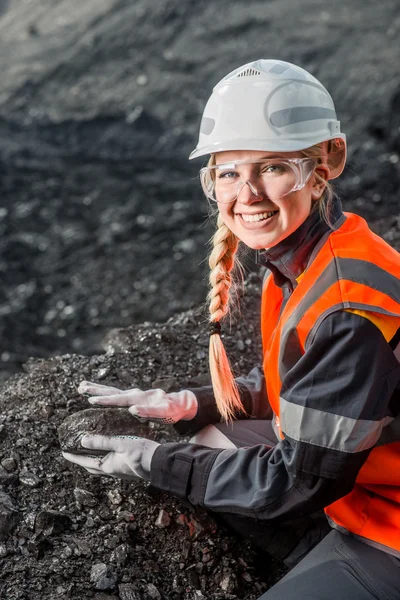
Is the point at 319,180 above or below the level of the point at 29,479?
above

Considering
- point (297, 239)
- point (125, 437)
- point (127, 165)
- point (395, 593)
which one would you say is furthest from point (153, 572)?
point (127, 165)

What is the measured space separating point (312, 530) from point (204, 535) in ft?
1.31

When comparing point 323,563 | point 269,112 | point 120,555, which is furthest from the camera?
point 120,555

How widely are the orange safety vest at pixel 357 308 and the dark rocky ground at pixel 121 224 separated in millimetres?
625

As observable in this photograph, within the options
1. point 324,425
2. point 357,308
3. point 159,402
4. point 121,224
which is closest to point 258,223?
point 357,308

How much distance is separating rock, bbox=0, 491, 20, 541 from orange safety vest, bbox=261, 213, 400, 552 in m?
1.06

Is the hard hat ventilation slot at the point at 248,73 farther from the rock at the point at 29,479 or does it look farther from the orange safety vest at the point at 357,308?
the rock at the point at 29,479

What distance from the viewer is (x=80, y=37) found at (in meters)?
11.5

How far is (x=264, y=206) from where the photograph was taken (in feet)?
6.98

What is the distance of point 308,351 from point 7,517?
1287mm

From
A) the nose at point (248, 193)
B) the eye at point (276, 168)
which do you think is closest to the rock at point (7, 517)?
the nose at point (248, 193)

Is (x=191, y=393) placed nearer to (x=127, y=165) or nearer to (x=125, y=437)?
(x=125, y=437)

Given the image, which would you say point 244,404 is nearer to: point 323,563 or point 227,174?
point 323,563

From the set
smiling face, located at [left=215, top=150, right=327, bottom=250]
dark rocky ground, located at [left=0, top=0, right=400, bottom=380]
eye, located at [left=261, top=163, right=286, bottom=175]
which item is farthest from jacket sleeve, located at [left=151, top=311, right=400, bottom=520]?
dark rocky ground, located at [left=0, top=0, right=400, bottom=380]
